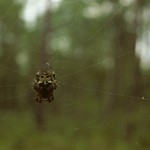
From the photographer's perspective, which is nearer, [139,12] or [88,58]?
[139,12]

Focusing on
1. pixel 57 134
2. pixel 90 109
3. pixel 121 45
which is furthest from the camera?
pixel 90 109

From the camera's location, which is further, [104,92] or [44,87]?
[104,92]

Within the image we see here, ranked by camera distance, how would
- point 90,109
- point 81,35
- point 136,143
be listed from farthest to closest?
1. point 90,109
2. point 81,35
3. point 136,143

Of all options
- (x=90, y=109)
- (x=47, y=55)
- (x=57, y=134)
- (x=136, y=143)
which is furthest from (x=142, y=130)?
(x=90, y=109)

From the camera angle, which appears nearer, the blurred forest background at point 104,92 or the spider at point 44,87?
the spider at point 44,87

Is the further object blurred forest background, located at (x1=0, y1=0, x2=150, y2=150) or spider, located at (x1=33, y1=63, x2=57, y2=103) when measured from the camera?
blurred forest background, located at (x1=0, y1=0, x2=150, y2=150)

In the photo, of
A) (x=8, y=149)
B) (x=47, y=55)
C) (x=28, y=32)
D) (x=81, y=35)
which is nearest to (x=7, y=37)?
(x=28, y=32)

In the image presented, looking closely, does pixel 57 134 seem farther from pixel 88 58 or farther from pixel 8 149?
pixel 88 58

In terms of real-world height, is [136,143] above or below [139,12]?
below

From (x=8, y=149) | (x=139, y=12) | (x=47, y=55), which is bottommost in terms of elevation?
(x=8, y=149)
